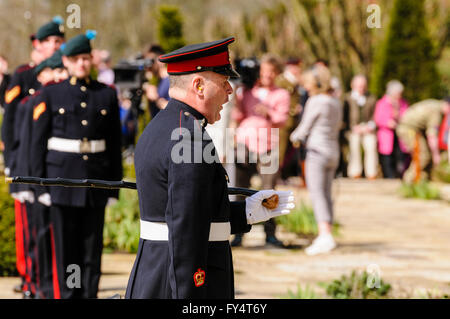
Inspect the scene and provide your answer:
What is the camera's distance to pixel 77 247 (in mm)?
5949

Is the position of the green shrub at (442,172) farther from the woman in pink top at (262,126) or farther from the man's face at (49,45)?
the man's face at (49,45)

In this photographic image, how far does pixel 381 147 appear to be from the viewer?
15.5 metres

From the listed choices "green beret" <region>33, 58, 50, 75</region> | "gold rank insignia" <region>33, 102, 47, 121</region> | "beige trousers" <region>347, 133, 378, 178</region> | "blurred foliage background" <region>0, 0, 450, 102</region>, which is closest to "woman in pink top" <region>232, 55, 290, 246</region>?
"blurred foliage background" <region>0, 0, 450, 102</region>

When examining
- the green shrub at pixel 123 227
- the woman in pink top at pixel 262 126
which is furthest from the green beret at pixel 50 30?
the woman in pink top at pixel 262 126

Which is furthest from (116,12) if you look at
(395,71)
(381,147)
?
(381,147)

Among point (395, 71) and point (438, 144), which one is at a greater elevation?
point (395, 71)

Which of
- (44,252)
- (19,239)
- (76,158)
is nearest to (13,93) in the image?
(19,239)

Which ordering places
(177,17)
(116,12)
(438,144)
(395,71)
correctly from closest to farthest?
(438,144) → (177,17) → (395,71) → (116,12)

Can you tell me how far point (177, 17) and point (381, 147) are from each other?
4.59 m

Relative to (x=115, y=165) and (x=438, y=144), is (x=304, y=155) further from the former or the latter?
(x=438, y=144)

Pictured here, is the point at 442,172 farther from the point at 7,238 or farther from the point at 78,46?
the point at 78,46

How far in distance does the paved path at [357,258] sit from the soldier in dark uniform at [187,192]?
11.2 ft

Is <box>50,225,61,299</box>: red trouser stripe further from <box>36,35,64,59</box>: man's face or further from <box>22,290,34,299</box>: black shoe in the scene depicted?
<box>36,35,64,59</box>: man's face
